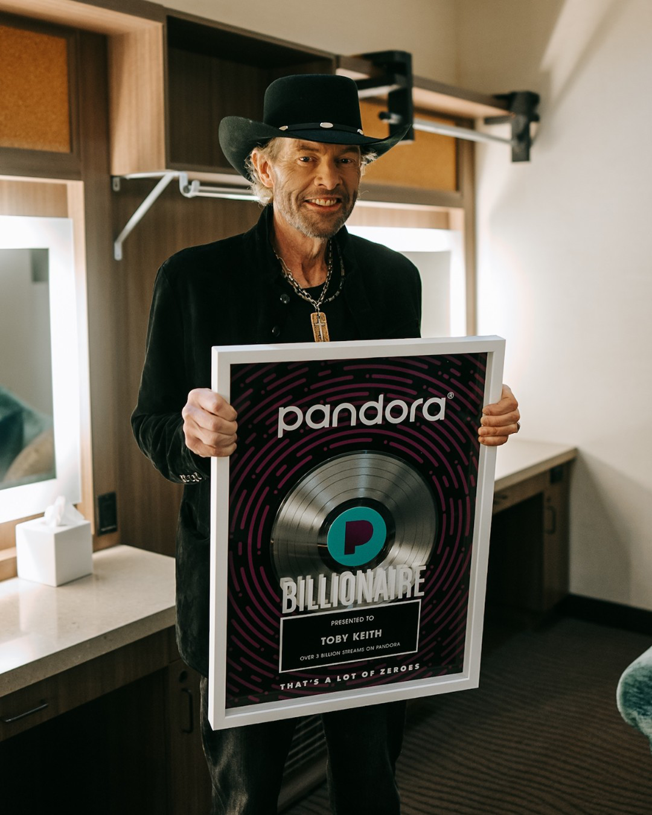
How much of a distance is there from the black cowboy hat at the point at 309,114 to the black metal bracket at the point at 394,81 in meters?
1.44

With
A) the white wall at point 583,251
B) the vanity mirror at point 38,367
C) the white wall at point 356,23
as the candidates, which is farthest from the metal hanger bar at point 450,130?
the vanity mirror at point 38,367

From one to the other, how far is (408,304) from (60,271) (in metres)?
1.13

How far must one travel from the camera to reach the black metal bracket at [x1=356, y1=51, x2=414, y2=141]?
8.85ft

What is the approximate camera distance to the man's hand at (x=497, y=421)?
121 centimetres

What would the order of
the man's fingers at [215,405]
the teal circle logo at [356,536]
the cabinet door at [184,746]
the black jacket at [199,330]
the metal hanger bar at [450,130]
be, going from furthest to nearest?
the metal hanger bar at [450,130] < the cabinet door at [184,746] < the black jacket at [199,330] < the teal circle logo at [356,536] < the man's fingers at [215,405]

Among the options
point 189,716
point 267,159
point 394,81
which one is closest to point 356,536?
point 267,159

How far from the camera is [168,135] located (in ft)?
6.81

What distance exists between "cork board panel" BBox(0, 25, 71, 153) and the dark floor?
73.1 inches

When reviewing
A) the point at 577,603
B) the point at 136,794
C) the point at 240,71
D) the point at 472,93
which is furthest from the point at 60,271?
the point at 577,603

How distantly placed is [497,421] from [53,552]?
3.99ft

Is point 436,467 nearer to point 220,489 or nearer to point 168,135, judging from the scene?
point 220,489

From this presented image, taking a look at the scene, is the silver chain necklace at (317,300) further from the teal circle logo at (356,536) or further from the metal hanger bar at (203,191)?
the metal hanger bar at (203,191)

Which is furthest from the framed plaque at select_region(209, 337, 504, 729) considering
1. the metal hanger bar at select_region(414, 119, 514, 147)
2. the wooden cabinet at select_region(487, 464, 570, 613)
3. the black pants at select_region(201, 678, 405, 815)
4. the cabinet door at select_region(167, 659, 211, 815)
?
the wooden cabinet at select_region(487, 464, 570, 613)

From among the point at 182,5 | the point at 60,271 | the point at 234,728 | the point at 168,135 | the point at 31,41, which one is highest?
the point at 182,5
